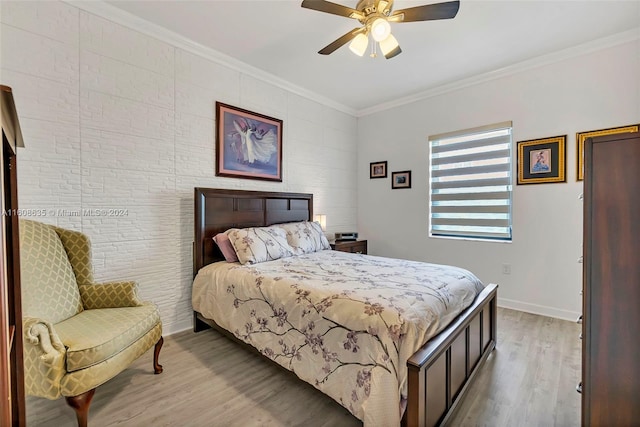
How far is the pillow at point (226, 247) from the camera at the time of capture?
2719mm

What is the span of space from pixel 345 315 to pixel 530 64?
345cm

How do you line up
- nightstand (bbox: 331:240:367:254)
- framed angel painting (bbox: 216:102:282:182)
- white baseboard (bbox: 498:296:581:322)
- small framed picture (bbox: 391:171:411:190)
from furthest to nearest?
small framed picture (bbox: 391:171:411:190), nightstand (bbox: 331:240:367:254), framed angel painting (bbox: 216:102:282:182), white baseboard (bbox: 498:296:581:322)

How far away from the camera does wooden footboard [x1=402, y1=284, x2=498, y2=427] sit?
1.31 m

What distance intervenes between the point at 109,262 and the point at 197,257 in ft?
2.28

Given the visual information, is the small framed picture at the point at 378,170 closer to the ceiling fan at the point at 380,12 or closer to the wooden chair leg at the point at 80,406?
the ceiling fan at the point at 380,12

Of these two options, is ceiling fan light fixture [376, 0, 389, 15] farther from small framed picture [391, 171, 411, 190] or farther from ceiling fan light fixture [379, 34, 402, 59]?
small framed picture [391, 171, 411, 190]

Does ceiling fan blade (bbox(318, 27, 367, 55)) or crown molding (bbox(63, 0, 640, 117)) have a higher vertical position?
crown molding (bbox(63, 0, 640, 117))

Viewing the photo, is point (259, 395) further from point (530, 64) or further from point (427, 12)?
point (530, 64)

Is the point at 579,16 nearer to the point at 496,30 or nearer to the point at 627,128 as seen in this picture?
the point at 496,30

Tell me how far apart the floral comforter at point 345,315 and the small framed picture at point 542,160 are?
1748 mm

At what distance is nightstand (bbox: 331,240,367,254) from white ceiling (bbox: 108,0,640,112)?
2157 millimetres

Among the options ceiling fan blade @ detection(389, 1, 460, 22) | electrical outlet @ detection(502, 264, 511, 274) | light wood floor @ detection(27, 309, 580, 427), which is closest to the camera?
light wood floor @ detection(27, 309, 580, 427)

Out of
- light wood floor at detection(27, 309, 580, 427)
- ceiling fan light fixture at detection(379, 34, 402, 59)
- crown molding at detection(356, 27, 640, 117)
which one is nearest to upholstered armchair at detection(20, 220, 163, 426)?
light wood floor at detection(27, 309, 580, 427)

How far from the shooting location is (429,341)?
1.48 meters
